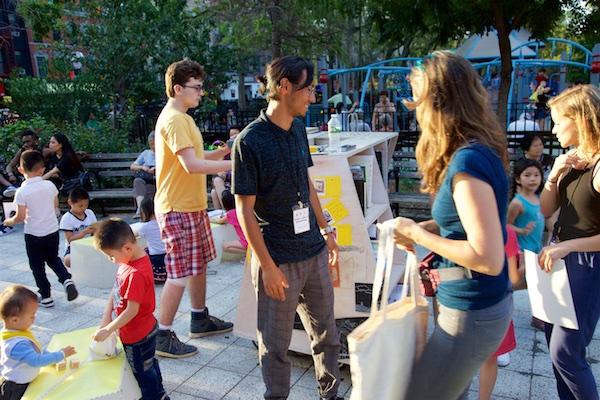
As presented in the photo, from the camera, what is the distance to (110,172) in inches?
366

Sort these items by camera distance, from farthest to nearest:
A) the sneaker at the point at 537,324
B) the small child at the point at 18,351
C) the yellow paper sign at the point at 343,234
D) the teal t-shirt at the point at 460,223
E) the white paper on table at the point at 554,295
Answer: the sneaker at the point at 537,324
the yellow paper sign at the point at 343,234
the small child at the point at 18,351
the white paper on table at the point at 554,295
the teal t-shirt at the point at 460,223

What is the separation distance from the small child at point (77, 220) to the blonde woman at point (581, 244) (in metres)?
4.48

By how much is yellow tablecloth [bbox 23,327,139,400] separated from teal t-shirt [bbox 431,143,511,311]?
1.88 meters

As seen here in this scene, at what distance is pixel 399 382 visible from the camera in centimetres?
191

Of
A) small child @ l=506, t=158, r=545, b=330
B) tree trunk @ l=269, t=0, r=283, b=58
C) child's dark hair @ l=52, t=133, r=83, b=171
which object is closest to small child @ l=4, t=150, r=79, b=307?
child's dark hair @ l=52, t=133, r=83, b=171

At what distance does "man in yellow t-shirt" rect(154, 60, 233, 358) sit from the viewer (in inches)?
138

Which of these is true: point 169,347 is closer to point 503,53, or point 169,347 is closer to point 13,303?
point 13,303

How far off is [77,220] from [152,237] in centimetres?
93

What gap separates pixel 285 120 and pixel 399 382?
136 cm

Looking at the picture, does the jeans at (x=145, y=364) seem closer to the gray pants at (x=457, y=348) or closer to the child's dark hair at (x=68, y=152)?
the gray pants at (x=457, y=348)

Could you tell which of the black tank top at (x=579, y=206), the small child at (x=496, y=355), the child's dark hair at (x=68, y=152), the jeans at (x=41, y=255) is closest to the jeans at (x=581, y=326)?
the black tank top at (x=579, y=206)

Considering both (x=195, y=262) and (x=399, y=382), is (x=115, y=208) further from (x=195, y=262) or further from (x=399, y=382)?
(x=399, y=382)

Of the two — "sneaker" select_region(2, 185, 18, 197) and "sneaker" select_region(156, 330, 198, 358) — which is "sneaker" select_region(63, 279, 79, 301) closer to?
"sneaker" select_region(156, 330, 198, 358)

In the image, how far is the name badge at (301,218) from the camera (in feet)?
8.63
